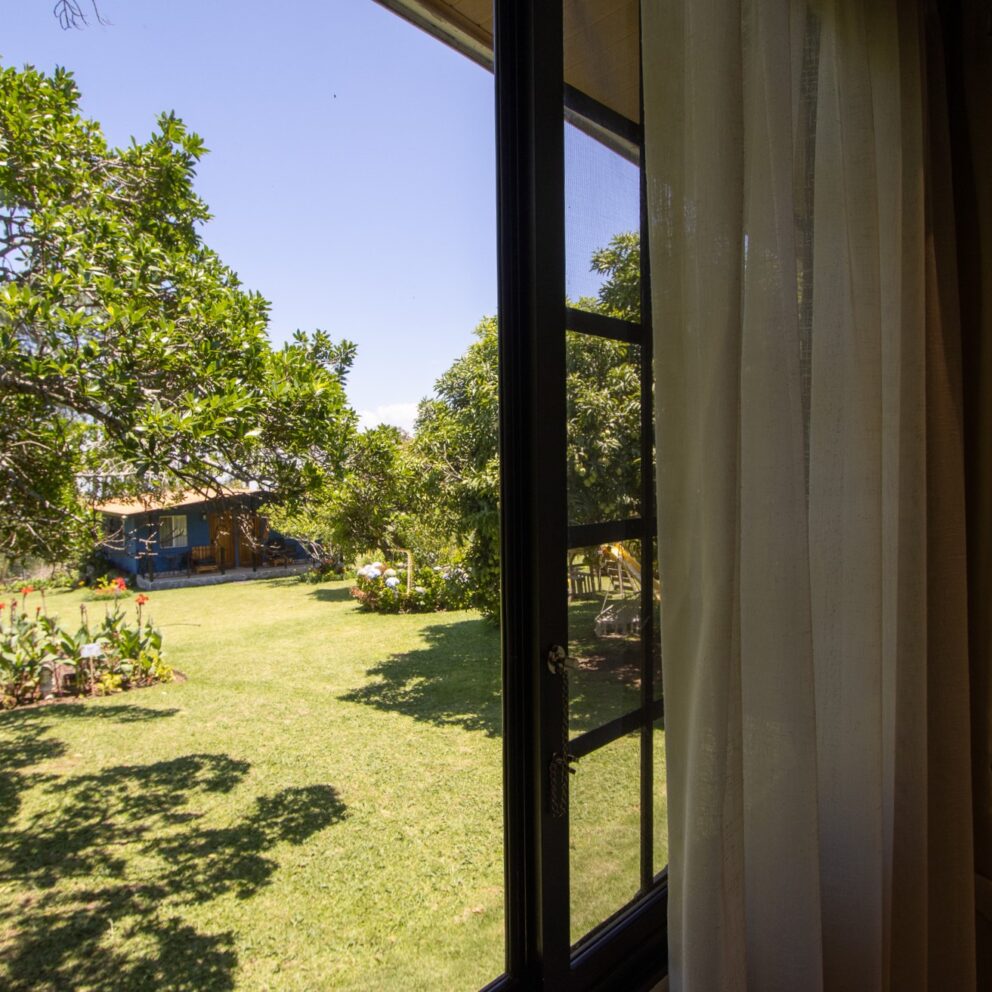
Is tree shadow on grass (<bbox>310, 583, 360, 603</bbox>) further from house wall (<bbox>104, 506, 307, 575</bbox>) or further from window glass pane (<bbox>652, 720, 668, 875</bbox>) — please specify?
window glass pane (<bbox>652, 720, 668, 875</bbox>)

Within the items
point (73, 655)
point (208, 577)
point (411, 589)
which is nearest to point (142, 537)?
point (208, 577)

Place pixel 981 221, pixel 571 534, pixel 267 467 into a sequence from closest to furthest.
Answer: pixel 571 534
pixel 981 221
pixel 267 467

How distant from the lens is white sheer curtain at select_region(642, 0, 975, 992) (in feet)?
1.98

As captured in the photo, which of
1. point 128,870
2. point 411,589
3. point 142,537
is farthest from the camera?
point 411,589

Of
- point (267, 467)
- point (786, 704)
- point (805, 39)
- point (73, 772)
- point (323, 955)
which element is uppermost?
point (805, 39)

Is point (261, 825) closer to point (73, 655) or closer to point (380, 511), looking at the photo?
point (73, 655)

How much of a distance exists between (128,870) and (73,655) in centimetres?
82

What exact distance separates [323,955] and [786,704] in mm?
2154

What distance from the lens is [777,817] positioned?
0.66 meters

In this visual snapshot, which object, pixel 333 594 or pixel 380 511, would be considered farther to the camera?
pixel 333 594

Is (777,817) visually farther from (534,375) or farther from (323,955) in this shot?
(323,955)

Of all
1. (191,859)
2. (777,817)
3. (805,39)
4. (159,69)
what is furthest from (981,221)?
(191,859)

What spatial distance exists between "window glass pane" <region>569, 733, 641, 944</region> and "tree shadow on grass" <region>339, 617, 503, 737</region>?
282cm

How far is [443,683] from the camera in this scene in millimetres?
4250
